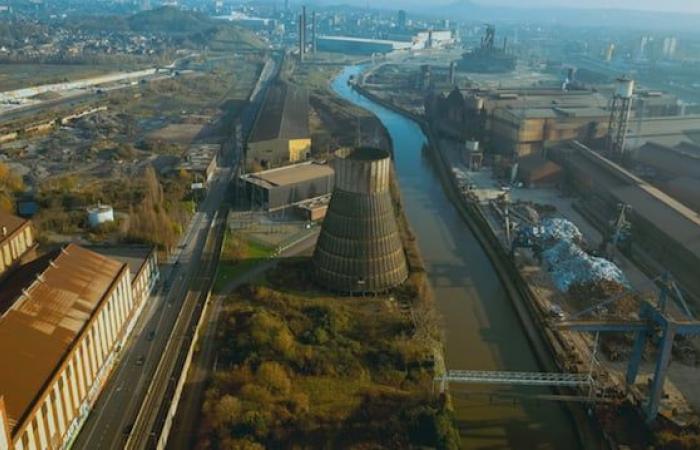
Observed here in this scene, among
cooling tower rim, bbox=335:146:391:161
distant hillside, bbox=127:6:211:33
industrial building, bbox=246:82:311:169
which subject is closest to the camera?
cooling tower rim, bbox=335:146:391:161

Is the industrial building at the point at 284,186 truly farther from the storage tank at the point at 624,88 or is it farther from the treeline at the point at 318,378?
the storage tank at the point at 624,88

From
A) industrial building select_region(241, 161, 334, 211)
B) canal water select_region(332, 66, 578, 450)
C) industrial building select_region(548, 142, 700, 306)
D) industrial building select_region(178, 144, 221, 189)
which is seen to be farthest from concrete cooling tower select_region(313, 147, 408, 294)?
industrial building select_region(178, 144, 221, 189)

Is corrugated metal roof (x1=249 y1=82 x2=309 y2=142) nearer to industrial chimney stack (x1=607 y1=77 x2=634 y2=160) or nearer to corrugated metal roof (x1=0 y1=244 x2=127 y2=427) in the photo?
industrial chimney stack (x1=607 y1=77 x2=634 y2=160)

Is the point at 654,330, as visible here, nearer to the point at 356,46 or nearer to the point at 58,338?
the point at 58,338

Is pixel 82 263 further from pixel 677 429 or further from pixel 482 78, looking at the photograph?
pixel 482 78

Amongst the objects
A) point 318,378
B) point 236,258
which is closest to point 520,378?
point 318,378

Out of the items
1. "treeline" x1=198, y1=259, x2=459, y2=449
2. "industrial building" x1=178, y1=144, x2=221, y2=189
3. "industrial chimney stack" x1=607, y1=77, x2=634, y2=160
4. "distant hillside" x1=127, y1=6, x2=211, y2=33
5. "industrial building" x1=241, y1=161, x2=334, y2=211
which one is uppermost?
"distant hillside" x1=127, y1=6, x2=211, y2=33

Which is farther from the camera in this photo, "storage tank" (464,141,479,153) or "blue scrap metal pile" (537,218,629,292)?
"storage tank" (464,141,479,153)
